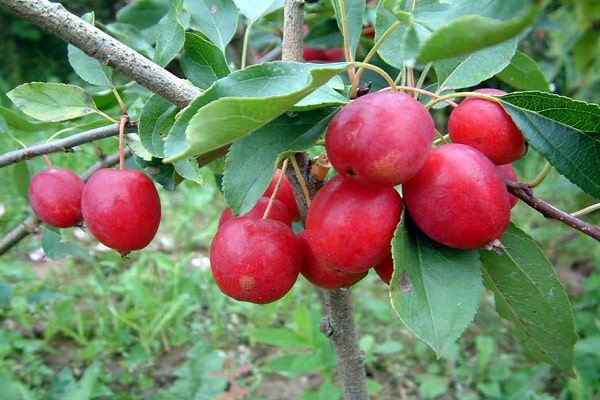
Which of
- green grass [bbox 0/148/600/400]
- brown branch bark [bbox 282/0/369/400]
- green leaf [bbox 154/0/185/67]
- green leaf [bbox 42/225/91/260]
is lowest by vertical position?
green grass [bbox 0/148/600/400]

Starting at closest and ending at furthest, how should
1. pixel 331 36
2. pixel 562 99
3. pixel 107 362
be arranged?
1. pixel 562 99
2. pixel 331 36
3. pixel 107 362

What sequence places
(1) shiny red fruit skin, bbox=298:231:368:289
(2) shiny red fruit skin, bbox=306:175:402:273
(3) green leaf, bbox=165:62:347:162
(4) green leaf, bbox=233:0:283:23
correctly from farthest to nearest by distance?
(4) green leaf, bbox=233:0:283:23 < (1) shiny red fruit skin, bbox=298:231:368:289 < (2) shiny red fruit skin, bbox=306:175:402:273 < (3) green leaf, bbox=165:62:347:162

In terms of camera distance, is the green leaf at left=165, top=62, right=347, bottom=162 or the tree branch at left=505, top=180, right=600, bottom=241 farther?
the tree branch at left=505, top=180, right=600, bottom=241

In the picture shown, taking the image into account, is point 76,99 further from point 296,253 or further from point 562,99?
point 562,99

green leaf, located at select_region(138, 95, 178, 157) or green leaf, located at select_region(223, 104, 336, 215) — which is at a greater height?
green leaf, located at select_region(223, 104, 336, 215)

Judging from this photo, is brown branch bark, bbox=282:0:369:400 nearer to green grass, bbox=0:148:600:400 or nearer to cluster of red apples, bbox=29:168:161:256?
cluster of red apples, bbox=29:168:161:256

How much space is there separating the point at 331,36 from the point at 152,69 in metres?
0.73

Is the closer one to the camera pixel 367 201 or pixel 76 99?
pixel 367 201

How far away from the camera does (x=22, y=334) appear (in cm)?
197

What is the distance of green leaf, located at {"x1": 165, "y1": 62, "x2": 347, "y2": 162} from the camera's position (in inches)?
19.5

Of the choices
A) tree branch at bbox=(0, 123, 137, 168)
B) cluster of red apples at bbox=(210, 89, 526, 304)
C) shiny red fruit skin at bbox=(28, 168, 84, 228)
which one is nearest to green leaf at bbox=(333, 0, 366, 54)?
cluster of red apples at bbox=(210, 89, 526, 304)

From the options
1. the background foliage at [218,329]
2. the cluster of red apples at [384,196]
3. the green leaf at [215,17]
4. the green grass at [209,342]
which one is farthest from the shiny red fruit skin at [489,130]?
the green grass at [209,342]

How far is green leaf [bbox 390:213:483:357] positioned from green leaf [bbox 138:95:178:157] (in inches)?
11.8

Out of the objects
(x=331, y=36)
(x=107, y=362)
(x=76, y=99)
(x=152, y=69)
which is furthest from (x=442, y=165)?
(x=107, y=362)
